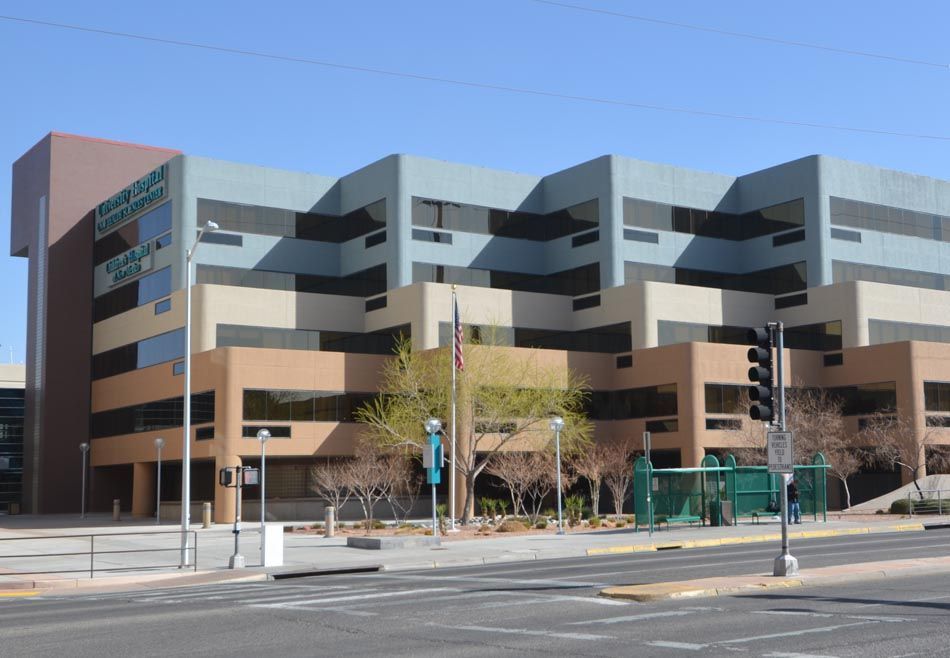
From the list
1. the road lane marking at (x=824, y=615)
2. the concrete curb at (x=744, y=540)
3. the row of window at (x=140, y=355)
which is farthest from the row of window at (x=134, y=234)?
the road lane marking at (x=824, y=615)

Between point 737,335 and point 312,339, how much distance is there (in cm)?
2527

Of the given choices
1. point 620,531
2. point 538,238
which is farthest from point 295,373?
point 620,531

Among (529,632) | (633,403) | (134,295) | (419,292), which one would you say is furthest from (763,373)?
(134,295)

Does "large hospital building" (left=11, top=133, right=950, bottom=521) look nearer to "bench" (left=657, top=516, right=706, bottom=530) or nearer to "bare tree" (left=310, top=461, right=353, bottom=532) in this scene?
"bare tree" (left=310, top=461, right=353, bottom=532)

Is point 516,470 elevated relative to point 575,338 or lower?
lower

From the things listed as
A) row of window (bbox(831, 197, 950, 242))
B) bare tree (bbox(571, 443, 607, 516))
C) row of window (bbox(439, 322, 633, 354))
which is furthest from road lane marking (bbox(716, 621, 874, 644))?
row of window (bbox(831, 197, 950, 242))

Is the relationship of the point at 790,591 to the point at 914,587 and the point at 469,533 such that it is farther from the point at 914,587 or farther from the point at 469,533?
the point at 469,533

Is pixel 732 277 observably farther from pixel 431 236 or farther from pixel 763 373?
pixel 763 373

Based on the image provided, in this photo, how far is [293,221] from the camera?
6962cm

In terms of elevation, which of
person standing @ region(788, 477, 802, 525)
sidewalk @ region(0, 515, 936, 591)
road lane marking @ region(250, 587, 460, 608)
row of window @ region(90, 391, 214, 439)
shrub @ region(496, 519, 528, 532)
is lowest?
sidewalk @ region(0, 515, 936, 591)

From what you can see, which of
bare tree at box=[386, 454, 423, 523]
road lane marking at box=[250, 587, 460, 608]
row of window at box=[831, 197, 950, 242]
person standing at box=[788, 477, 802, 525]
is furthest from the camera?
row of window at box=[831, 197, 950, 242]

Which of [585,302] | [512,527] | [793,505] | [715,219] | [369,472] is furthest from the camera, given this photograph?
[715,219]

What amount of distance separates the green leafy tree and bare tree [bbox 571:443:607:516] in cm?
87

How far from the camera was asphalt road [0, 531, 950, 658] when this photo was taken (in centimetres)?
1296
